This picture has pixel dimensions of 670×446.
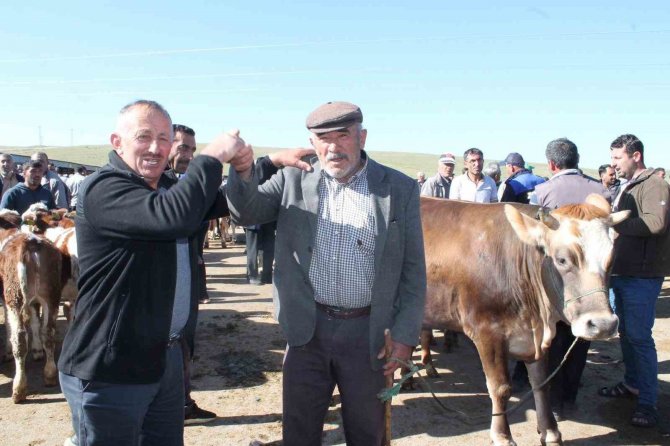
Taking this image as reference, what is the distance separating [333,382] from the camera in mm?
2666

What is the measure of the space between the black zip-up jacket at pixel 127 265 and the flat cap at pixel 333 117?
66 cm

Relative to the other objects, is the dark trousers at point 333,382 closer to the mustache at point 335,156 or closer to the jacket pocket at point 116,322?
the mustache at point 335,156

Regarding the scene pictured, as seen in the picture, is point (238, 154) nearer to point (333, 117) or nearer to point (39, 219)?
point (333, 117)

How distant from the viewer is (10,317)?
4938mm

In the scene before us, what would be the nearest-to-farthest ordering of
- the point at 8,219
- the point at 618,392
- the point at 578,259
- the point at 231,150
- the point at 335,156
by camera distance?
1. the point at 231,150
2. the point at 335,156
3. the point at 578,259
4. the point at 618,392
5. the point at 8,219

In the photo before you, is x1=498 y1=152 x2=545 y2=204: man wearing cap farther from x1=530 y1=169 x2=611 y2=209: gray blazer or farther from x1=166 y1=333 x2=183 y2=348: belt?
x1=166 y1=333 x2=183 y2=348: belt

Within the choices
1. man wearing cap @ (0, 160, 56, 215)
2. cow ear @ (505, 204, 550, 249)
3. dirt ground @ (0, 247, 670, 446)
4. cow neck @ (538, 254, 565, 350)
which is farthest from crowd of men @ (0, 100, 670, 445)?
man wearing cap @ (0, 160, 56, 215)

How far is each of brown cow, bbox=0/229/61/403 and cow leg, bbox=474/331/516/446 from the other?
13.6 feet

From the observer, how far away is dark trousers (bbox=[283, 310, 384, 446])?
Answer: 8.28 feet

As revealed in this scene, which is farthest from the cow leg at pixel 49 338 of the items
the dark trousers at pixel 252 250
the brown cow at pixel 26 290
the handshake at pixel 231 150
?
the dark trousers at pixel 252 250

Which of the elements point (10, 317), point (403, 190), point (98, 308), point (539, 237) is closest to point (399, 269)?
point (403, 190)

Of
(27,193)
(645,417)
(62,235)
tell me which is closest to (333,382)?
(645,417)

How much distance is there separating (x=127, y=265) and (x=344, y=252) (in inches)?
39.4

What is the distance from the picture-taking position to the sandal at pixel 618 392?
5.04 m
